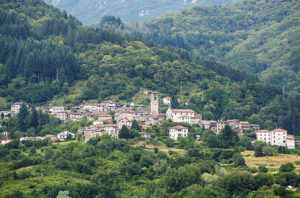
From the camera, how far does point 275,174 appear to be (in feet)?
242

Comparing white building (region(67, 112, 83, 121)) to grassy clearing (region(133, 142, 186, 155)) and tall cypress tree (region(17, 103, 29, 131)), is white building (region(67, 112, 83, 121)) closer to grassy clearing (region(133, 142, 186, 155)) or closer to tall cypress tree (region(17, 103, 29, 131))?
tall cypress tree (region(17, 103, 29, 131))

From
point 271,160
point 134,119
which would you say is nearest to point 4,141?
point 134,119

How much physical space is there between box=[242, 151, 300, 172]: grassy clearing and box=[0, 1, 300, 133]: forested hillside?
21.3 m

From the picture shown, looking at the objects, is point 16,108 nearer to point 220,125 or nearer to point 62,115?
point 62,115

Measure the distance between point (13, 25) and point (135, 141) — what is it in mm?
64449

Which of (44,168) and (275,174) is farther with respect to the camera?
(44,168)

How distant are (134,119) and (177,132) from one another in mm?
7927

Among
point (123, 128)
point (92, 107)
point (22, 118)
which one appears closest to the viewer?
point (123, 128)

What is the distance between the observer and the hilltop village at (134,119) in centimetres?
9256

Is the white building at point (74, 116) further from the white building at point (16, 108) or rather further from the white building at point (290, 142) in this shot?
the white building at point (290, 142)

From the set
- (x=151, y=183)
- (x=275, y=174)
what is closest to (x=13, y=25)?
(x=151, y=183)

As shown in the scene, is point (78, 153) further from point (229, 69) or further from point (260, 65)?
point (260, 65)

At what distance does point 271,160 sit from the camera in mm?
82688

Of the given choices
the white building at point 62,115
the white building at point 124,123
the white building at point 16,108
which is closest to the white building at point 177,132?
the white building at point 124,123
